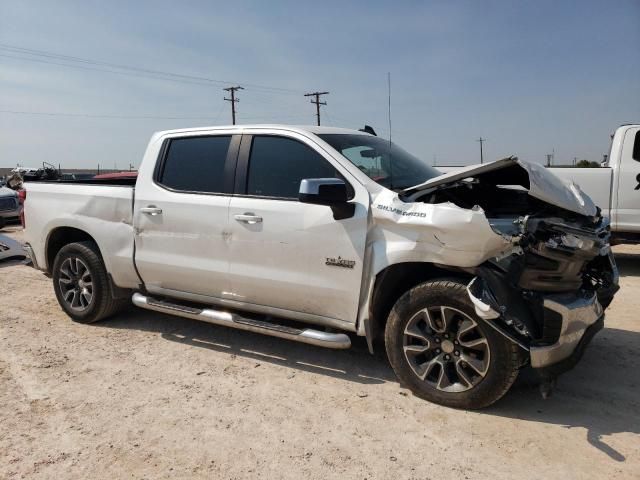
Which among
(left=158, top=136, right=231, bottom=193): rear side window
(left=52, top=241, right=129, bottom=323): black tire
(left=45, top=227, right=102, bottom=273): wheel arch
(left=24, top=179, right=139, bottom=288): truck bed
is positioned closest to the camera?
(left=158, top=136, right=231, bottom=193): rear side window

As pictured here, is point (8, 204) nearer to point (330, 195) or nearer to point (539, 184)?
point (330, 195)

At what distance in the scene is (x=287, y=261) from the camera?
396 cm

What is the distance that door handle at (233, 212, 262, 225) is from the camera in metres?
4.07

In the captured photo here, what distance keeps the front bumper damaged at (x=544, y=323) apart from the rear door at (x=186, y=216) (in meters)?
2.08

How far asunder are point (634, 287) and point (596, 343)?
9.22 feet

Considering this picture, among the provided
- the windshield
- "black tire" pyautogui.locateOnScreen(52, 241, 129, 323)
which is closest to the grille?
"black tire" pyautogui.locateOnScreen(52, 241, 129, 323)

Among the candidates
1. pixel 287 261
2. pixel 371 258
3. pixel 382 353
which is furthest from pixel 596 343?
pixel 287 261

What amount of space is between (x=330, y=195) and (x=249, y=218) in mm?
874

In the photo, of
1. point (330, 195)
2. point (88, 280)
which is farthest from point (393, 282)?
point (88, 280)

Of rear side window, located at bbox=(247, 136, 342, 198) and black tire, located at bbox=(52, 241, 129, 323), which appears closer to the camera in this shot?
rear side window, located at bbox=(247, 136, 342, 198)

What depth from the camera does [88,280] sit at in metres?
5.32

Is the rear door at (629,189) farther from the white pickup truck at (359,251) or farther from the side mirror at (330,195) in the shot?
the side mirror at (330,195)

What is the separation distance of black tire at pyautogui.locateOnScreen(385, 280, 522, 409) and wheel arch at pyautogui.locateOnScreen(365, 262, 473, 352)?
0.46 ft

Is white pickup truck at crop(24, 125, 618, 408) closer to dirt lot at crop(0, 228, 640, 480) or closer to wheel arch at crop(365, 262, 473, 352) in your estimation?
wheel arch at crop(365, 262, 473, 352)
